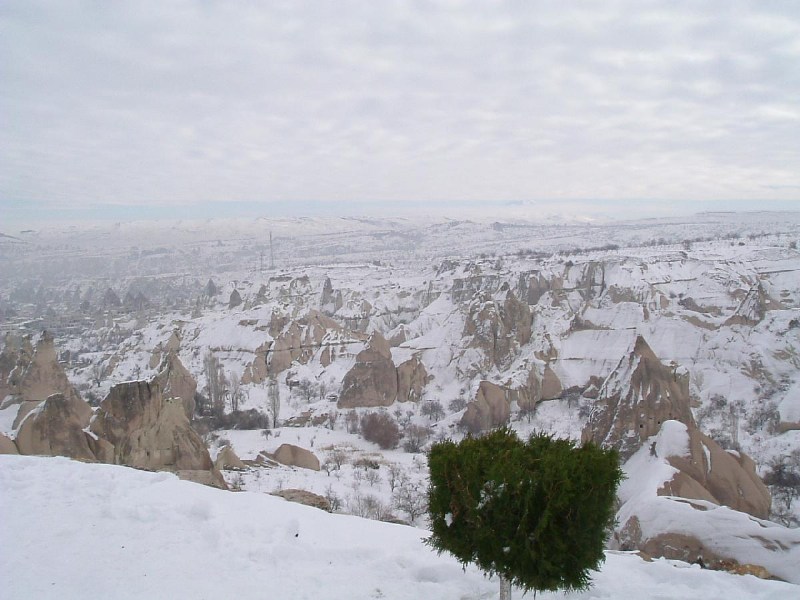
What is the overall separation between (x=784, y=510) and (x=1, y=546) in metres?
19.9

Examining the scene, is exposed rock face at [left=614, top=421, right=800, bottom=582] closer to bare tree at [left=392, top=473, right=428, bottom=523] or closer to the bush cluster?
bare tree at [left=392, top=473, right=428, bottom=523]

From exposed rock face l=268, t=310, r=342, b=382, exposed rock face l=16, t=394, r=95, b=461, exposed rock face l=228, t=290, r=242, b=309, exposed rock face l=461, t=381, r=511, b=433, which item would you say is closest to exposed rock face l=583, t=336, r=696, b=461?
exposed rock face l=461, t=381, r=511, b=433

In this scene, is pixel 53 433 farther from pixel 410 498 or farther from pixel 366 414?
pixel 366 414

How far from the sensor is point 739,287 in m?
63.0

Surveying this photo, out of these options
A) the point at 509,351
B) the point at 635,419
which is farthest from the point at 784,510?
the point at 509,351

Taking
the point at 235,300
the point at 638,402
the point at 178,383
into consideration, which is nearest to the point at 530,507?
the point at 638,402

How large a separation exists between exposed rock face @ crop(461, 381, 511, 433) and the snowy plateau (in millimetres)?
157

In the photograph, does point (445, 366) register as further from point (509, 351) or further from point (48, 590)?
point (48, 590)

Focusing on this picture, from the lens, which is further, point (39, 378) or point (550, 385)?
point (550, 385)

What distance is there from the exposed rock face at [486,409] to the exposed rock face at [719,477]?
20166mm

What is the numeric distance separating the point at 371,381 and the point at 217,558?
114 ft

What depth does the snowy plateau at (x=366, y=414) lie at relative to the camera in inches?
266

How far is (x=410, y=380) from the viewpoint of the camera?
143 ft

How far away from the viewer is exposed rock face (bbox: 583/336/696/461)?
17.9 meters
